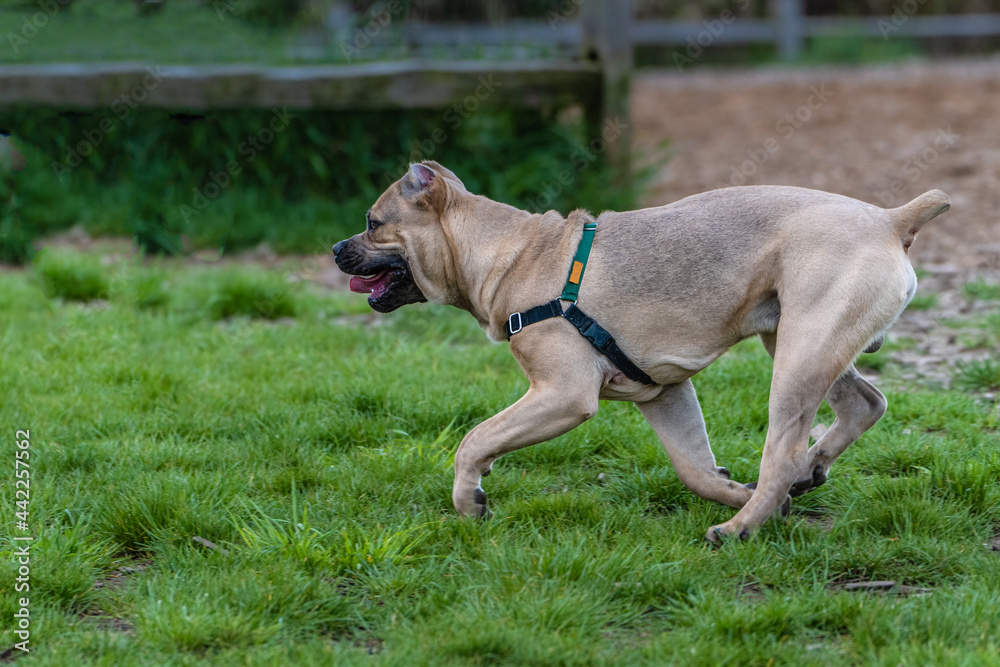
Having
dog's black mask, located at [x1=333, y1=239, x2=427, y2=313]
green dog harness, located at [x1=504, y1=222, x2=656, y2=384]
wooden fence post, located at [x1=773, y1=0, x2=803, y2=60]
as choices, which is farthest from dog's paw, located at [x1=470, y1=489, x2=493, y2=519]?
wooden fence post, located at [x1=773, y1=0, x2=803, y2=60]

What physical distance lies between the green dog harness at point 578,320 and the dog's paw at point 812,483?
854 mm

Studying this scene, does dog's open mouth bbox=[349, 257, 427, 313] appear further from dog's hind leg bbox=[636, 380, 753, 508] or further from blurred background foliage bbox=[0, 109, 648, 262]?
blurred background foliage bbox=[0, 109, 648, 262]

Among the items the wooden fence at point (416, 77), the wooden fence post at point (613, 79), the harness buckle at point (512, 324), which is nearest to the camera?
the harness buckle at point (512, 324)

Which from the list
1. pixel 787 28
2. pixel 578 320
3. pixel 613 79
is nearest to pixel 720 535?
pixel 578 320

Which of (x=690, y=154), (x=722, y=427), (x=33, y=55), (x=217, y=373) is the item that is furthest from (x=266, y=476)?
(x=690, y=154)

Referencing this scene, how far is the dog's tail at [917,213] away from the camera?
163 inches

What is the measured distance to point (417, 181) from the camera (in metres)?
4.77

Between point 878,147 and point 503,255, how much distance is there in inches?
376

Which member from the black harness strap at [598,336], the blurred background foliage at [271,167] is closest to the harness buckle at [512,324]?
the black harness strap at [598,336]

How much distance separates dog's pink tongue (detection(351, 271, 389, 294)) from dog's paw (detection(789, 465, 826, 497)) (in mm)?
2143

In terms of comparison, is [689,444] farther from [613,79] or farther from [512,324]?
[613,79]

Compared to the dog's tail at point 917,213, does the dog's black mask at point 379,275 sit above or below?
below

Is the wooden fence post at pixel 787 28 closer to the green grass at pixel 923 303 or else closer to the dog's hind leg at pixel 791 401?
the green grass at pixel 923 303

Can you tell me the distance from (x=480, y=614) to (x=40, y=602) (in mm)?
1642
